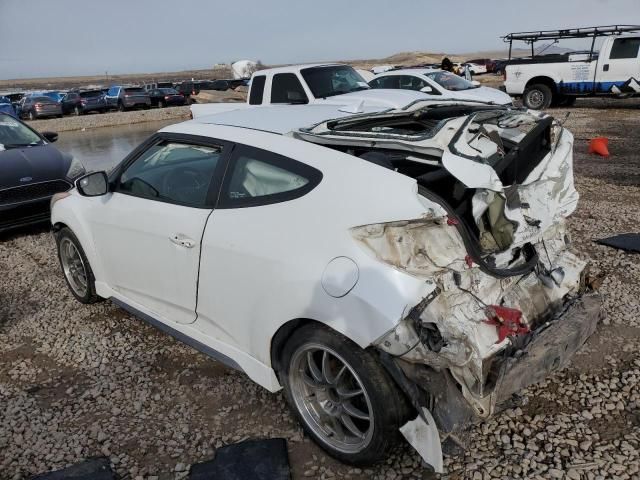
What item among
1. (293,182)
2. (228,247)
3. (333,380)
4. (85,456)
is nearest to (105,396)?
(85,456)

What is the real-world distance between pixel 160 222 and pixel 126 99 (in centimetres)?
3032

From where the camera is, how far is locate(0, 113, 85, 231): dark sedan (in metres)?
6.36

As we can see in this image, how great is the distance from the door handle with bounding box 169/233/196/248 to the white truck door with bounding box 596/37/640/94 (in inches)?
656

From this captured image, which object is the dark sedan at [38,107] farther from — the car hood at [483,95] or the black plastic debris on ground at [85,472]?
the black plastic debris on ground at [85,472]

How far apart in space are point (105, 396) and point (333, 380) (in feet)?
5.36

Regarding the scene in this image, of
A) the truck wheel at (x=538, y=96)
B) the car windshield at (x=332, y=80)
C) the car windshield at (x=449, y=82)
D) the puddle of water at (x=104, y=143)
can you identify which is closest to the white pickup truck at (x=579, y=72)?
the truck wheel at (x=538, y=96)

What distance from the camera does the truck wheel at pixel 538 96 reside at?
17031 millimetres

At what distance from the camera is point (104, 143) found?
17.2 meters

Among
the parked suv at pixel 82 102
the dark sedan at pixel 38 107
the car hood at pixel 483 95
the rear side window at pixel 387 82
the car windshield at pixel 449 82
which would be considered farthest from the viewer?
the parked suv at pixel 82 102

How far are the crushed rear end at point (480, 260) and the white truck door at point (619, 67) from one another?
49.2 feet

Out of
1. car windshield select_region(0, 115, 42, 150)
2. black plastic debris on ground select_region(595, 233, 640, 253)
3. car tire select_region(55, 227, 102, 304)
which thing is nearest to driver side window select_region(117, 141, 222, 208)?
car tire select_region(55, 227, 102, 304)

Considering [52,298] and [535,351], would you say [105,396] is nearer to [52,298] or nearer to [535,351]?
[52,298]

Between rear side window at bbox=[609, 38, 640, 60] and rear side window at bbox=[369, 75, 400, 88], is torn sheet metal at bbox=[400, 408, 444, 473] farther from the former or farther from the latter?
rear side window at bbox=[609, 38, 640, 60]

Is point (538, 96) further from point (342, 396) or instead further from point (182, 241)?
point (342, 396)
